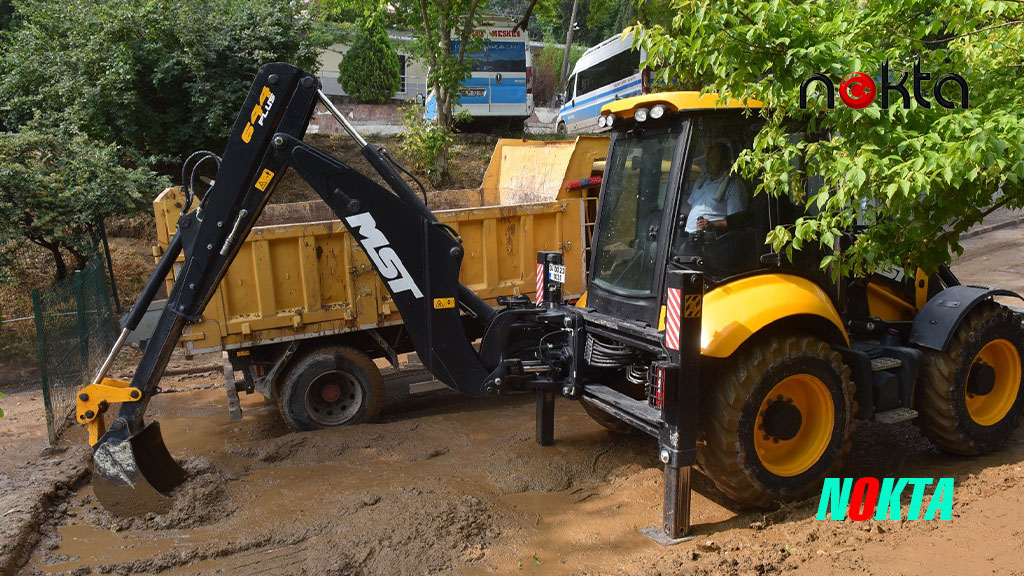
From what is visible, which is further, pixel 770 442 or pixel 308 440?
pixel 308 440

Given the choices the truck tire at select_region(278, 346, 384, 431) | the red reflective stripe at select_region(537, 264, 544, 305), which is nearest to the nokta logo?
the red reflective stripe at select_region(537, 264, 544, 305)

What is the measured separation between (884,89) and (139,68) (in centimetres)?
1160

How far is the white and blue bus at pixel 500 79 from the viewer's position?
57.7 ft

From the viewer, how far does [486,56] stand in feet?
57.8

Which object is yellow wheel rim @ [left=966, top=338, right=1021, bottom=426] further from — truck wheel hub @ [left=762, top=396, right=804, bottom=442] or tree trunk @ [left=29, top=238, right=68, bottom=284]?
tree trunk @ [left=29, top=238, right=68, bottom=284]

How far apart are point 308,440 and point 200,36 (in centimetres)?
940

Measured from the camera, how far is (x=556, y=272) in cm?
498

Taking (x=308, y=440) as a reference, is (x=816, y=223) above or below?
above

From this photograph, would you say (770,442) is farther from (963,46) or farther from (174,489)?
(174,489)

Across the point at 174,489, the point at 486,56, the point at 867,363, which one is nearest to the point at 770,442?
the point at 867,363

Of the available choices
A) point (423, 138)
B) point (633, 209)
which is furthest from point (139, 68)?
point (633, 209)
